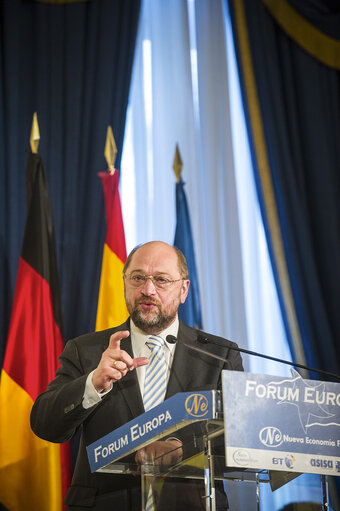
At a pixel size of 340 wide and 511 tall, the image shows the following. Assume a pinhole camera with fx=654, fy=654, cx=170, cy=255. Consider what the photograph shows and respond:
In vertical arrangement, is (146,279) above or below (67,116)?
below

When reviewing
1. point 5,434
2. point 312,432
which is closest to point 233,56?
point 5,434

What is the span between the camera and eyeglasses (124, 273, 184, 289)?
9.82 ft

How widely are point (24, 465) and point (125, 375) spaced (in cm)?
143

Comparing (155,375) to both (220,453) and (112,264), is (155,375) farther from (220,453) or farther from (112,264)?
(112,264)

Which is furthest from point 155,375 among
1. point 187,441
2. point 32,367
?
point 32,367

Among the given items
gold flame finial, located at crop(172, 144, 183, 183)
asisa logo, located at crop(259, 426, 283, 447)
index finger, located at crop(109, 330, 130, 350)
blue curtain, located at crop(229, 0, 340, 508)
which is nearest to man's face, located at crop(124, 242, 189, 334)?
index finger, located at crop(109, 330, 130, 350)

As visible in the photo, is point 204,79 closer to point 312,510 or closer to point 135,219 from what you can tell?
point 135,219

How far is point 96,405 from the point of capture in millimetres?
2568

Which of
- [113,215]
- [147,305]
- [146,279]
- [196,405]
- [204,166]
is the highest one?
[204,166]

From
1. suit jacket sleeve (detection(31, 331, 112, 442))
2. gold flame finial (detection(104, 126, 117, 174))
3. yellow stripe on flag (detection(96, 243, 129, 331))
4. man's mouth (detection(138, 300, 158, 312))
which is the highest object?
gold flame finial (detection(104, 126, 117, 174))

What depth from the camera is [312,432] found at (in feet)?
6.00

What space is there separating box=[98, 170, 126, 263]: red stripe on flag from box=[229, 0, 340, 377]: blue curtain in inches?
49.2

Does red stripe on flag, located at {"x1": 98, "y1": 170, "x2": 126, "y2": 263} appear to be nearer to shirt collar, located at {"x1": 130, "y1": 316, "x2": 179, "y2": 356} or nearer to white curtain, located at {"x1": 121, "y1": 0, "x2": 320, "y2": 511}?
white curtain, located at {"x1": 121, "y1": 0, "x2": 320, "y2": 511}

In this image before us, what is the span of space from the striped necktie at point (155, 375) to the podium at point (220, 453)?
72 centimetres
